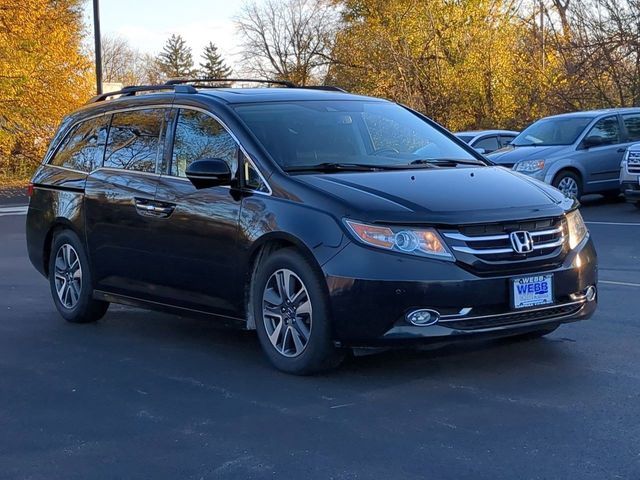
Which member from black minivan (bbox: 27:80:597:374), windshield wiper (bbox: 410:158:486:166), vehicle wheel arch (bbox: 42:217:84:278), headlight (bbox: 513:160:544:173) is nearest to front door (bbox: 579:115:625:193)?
headlight (bbox: 513:160:544:173)

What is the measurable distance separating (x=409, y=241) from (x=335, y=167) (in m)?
1.02

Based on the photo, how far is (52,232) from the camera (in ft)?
26.5

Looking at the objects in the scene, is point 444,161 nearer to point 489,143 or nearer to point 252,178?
point 252,178

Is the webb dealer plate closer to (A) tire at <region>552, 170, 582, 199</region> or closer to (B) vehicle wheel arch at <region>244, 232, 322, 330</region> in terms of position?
(B) vehicle wheel arch at <region>244, 232, 322, 330</region>

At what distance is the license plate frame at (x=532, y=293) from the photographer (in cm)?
548

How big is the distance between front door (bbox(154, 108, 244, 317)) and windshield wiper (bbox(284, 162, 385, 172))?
418 millimetres

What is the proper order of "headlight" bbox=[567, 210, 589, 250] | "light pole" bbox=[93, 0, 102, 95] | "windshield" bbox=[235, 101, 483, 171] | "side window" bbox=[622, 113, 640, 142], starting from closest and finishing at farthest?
"headlight" bbox=[567, 210, 589, 250] → "windshield" bbox=[235, 101, 483, 171] → "side window" bbox=[622, 113, 640, 142] → "light pole" bbox=[93, 0, 102, 95]

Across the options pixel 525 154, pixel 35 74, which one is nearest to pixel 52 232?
pixel 525 154

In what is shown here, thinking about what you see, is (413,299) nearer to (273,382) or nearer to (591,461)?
(273,382)

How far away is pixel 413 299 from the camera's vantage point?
5.32 meters

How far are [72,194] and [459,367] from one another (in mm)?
3510

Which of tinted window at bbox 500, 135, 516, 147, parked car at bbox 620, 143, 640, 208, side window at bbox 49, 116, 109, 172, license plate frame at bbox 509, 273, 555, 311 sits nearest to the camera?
license plate frame at bbox 509, 273, 555, 311

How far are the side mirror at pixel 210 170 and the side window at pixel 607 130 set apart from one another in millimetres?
12305

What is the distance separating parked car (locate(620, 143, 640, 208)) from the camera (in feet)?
50.9
